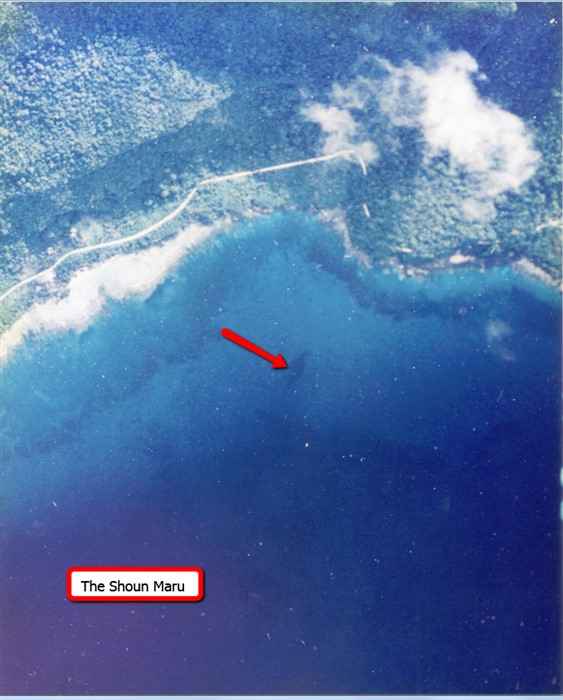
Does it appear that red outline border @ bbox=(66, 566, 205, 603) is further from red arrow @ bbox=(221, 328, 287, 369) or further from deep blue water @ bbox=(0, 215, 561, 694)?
red arrow @ bbox=(221, 328, 287, 369)

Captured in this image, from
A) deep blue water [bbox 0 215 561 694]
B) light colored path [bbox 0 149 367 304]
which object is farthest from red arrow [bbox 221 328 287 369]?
light colored path [bbox 0 149 367 304]

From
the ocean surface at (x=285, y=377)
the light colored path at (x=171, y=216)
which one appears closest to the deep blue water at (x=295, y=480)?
the ocean surface at (x=285, y=377)

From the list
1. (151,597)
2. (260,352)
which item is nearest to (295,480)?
(260,352)

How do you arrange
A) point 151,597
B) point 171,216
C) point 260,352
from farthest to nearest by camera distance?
point 171,216 < point 260,352 < point 151,597

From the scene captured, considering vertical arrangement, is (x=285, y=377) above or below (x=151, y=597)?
above

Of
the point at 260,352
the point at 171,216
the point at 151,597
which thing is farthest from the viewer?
the point at 171,216

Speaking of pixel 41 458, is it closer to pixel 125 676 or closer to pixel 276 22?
pixel 125 676

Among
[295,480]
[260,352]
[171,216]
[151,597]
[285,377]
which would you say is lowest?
[151,597]

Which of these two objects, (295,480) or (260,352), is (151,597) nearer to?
(295,480)
